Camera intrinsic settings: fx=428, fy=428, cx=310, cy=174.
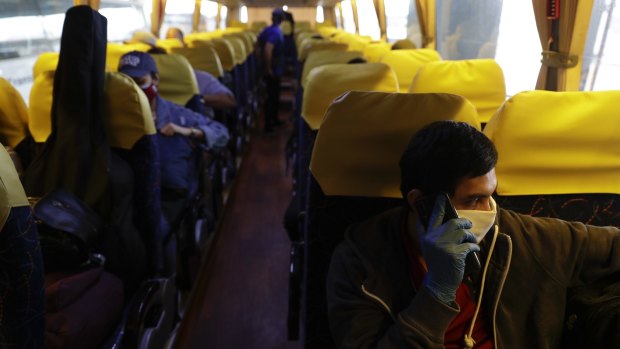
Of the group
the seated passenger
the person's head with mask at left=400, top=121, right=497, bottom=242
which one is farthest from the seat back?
the seated passenger

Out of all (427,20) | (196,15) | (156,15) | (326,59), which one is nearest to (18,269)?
(326,59)

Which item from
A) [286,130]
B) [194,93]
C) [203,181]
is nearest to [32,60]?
[194,93]

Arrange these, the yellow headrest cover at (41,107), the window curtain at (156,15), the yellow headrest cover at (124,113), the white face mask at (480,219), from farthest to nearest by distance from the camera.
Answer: the window curtain at (156,15), the yellow headrest cover at (41,107), the yellow headrest cover at (124,113), the white face mask at (480,219)

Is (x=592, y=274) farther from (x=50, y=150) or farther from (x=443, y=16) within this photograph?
(x=443, y=16)

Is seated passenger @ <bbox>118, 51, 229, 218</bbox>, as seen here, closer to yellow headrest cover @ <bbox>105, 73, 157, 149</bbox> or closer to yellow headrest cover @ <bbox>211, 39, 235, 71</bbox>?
yellow headrest cover @ <bbox>105, 73, 157, 149</bbox>

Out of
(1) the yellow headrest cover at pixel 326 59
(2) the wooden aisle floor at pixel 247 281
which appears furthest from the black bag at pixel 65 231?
(1) the yellow headrest cover at pixel 326 59

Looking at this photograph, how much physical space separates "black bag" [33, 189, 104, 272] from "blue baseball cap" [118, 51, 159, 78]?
82 centimetres

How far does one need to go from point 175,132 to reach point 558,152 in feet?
5.85

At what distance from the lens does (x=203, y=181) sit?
2.69 m

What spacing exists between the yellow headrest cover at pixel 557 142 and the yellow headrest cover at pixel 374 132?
11 cm

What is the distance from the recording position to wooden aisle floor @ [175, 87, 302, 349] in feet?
7.46

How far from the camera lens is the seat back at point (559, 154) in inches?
46.0

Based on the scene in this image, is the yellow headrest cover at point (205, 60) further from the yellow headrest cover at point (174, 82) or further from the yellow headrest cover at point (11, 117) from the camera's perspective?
the yellow headrest cover at point (11, 117)

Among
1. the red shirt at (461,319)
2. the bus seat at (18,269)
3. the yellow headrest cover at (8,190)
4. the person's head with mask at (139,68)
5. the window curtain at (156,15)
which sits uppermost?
the window curtain at (156,15)
